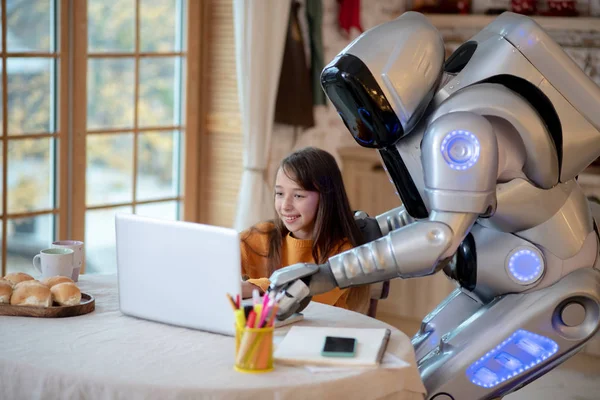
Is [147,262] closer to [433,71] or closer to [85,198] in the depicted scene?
[433,71]

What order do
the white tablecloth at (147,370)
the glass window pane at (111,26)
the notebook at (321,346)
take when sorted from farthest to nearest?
the glass window pane at (111,26)
the notebook at (321,346)
the white tablecloth at (147,370)

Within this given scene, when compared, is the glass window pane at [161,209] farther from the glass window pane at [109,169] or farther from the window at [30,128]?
the window at [30,128]

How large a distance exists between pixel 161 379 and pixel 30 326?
1.36 feet

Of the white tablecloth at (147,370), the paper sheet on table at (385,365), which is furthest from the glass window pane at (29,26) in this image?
the paper sheet on table at (385,365)

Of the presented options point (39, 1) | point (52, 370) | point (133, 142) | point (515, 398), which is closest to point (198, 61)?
point (133, 142)

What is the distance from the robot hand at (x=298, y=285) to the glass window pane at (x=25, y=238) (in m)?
1.90

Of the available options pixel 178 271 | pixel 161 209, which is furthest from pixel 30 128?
pixel 178 271

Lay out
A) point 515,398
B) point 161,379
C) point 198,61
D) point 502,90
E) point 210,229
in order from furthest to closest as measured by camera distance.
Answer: point 198,61 → point 515,398 → point 502,90 → point 210,229 → point 161,379

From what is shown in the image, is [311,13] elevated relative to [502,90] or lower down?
elevated

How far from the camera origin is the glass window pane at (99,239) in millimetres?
3842

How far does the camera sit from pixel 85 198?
12.3 ft

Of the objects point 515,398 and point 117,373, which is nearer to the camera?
point 117,373

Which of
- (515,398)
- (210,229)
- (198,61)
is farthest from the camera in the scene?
(198,61)

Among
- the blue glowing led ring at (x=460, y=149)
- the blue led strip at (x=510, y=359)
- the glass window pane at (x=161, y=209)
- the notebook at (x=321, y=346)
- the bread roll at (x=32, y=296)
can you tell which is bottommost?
the blue led strip at (x=510, y=359)
